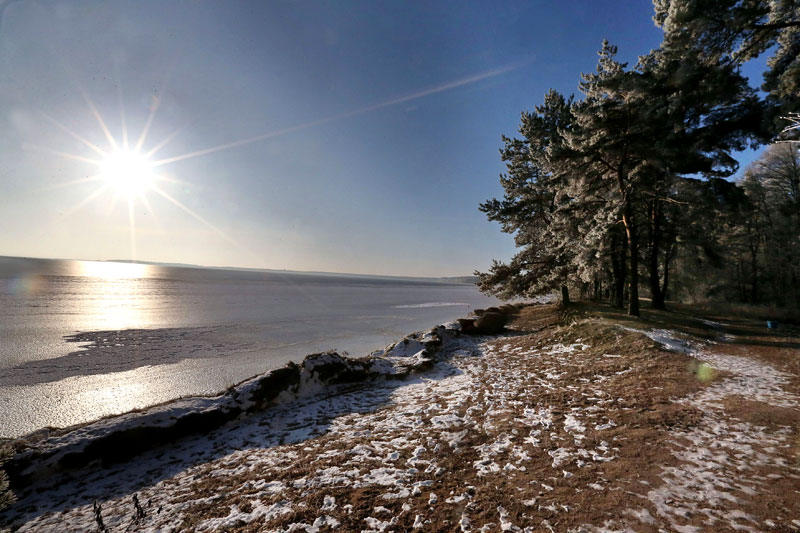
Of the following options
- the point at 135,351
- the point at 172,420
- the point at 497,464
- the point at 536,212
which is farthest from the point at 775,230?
the point at 135,351

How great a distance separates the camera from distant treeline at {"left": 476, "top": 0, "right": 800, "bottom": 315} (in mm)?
11022

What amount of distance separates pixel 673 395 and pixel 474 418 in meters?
4.46

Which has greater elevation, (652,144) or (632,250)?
(652,144)

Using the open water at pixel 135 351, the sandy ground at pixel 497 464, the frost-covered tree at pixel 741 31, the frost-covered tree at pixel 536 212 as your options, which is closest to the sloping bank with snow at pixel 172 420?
the sandy ground at pixel 497 464

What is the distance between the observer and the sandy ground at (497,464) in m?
3.48

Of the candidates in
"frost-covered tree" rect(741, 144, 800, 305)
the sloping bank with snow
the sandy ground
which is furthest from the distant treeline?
the sloping bank with snow

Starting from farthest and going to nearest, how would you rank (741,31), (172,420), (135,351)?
(135,351), (741,31), (172,420)

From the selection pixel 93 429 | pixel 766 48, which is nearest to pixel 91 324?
pixel 93 429

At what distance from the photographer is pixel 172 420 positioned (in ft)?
22.6

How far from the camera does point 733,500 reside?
333cm

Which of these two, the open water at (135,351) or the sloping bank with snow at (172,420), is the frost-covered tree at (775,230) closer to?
the open water at (135,351)

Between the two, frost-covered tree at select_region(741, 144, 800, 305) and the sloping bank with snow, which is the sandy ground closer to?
the sloping bank with snow

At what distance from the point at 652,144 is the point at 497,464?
15.6m

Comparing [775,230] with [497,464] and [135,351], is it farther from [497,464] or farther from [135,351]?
[135,351]
